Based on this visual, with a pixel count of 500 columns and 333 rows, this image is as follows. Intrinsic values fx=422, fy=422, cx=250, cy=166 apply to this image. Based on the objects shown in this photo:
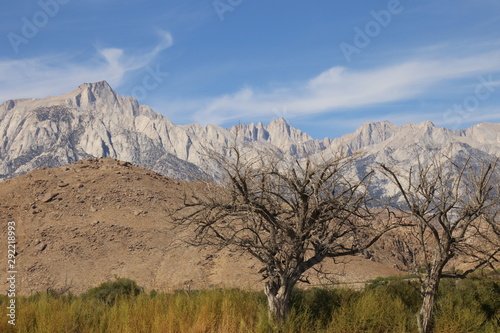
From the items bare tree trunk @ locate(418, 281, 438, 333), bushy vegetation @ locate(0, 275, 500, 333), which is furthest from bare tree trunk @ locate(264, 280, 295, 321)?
bare tree trunk @ locate(418, 281, 438, 333)

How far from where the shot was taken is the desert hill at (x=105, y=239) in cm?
3809

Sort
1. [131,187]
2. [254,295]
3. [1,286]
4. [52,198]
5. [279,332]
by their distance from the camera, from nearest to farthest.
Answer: [279,332] < [254,295] < [1,286] < [52,198] < [131,187]

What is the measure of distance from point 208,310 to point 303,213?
10.8 ft

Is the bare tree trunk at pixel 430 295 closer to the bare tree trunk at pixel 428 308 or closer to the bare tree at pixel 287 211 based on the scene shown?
the bare tree trunk at pixel 428 308

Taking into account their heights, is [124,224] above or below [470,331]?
above

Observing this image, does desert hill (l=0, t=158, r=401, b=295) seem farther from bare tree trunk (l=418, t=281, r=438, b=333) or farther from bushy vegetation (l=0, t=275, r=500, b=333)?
bare tree trunk (l=418, t=281, r=438, b=333)

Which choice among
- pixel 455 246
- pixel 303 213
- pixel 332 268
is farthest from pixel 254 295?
pixel 332 268

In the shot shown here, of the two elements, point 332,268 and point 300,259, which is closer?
point 300,259

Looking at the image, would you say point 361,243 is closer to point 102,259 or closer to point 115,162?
point 102,259

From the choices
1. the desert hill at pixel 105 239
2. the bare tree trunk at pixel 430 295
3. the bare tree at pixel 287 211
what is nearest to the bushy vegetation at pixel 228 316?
the bare tree trunk at pixel 430 295

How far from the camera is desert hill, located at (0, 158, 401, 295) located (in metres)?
38.1

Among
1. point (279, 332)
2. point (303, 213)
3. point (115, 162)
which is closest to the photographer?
point (279, 332)

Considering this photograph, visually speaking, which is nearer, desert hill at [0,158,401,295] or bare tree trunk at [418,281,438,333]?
bare tree trunk at [418,281,438,333]

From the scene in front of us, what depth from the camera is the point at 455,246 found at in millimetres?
10898
